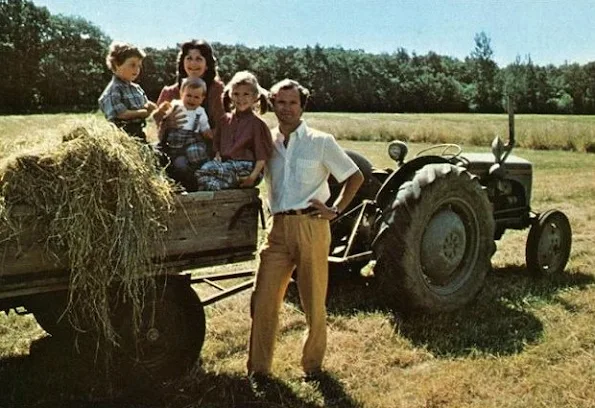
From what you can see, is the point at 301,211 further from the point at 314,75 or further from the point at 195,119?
the point at 314,75

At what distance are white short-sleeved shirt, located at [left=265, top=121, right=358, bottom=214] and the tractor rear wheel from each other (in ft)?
4.25

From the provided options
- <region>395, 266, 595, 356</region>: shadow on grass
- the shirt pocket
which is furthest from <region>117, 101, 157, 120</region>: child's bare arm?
<region>395, 266, 595, 356</region>: shadow on grass

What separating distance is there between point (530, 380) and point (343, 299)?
229 cm

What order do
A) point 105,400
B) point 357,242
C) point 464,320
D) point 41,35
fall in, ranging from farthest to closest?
point 41,35 → point 357,242 → point 464,320 → point 105,400

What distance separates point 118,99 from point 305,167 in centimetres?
146

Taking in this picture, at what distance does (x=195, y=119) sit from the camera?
16.8 feet

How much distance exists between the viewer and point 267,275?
492 cm

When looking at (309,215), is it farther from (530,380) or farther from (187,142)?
(530,380)

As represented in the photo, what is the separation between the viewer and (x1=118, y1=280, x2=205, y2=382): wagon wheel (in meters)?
4.56

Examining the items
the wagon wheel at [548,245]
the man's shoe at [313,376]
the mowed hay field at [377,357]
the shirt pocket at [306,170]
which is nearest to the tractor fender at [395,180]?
the mowed hay field at [377,357]

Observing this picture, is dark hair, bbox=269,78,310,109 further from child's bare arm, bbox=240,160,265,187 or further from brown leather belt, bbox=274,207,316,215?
brown leather belt, bbox=274,207,316,215

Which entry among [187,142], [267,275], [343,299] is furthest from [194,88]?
[343,299]

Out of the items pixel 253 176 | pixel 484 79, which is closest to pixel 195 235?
pixel 253 176

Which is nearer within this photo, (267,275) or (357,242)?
(267,275)
